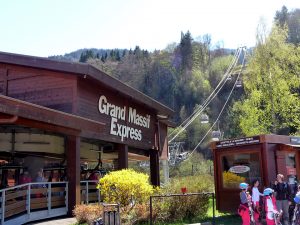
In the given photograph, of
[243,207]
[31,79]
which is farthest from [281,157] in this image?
[31,79]

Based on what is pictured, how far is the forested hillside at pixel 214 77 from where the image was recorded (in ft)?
93.5

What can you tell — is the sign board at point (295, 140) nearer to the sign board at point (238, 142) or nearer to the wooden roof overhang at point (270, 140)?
the wooden roof overhang at point (270, 140)

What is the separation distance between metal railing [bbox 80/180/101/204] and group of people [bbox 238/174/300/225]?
22.5 feet

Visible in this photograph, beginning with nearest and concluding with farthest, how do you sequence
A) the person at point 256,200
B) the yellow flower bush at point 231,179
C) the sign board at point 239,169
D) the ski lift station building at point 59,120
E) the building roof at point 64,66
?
the person at point 256,200 → the ski lift station building at point 59,120 → the sign board at point 239,169 → the yellow flower bush at point 231,179 → the building roof at point 64,66

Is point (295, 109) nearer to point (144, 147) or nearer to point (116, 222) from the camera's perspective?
point (144, 147)

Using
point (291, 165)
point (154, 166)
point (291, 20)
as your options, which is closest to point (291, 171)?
point (291, 165)

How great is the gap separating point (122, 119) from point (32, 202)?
22.8 feet

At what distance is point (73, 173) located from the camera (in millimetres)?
14820

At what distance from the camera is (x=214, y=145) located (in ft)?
52.0

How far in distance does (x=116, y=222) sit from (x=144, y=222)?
3091 mm

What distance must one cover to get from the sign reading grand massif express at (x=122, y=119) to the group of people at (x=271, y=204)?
24.3ft

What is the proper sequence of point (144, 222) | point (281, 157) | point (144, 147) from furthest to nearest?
point (144, 147)
point (281, 157)
point (144, 222)

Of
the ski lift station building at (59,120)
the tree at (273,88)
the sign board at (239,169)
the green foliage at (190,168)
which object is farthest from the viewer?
the green foliage at (190,168)

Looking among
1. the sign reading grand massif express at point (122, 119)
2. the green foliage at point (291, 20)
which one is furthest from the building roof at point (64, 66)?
the green foliage at point (291, 20)
